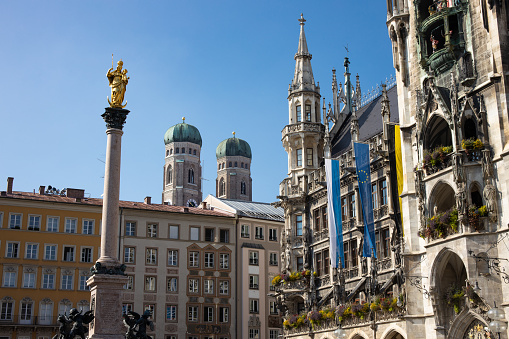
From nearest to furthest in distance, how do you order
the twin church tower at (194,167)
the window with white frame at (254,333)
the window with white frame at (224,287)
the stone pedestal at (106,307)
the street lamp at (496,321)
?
1. the street lamp at (496,321)
2. the stone pedestal at (106,307)
3. the window with white frame at (224,287)
4. the window with white frame at (254,333)
5. the twin church tower at (194,167)

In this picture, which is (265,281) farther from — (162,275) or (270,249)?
(162,275)

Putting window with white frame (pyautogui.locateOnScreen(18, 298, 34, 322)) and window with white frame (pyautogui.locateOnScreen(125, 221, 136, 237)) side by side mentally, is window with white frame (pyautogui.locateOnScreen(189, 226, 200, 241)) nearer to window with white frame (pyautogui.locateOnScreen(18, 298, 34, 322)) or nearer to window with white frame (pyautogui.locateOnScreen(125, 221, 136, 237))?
window with white frame (pyautogui.locateOnScreen(125, 221, 136, 237))

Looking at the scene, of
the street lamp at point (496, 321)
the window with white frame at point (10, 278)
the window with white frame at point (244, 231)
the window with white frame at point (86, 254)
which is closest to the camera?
the street lamp at point (496, 321)

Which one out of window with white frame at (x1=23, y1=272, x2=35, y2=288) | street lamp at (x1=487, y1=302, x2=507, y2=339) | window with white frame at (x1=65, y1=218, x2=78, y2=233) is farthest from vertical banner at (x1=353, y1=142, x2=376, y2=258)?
window with white frame at (x1=23, y1=272, x2=35, y2=288)

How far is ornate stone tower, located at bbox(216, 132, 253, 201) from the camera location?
191 metres

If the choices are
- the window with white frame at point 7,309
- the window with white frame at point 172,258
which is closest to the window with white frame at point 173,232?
the window with white frame at point 172,258

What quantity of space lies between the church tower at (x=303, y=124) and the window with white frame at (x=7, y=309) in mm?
29640

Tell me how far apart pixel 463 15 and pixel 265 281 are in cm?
4498

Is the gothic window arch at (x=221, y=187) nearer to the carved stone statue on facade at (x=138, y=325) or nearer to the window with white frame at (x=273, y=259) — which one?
the window with white frame at (x=273, y=259)

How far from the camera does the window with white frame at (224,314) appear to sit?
72750mm

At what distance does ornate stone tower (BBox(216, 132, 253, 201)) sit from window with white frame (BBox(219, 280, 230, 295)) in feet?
374

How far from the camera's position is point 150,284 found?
70.2 meters

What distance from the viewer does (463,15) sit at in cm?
3772

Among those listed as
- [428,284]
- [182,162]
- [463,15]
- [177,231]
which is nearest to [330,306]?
[428,284]
